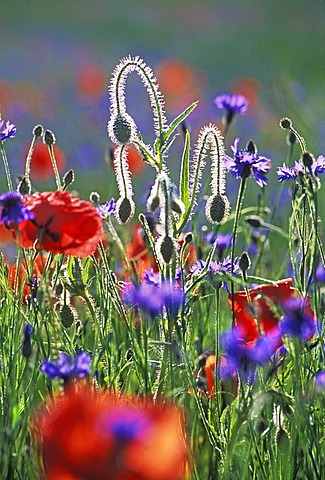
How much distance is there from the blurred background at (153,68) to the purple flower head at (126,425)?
2.97ft

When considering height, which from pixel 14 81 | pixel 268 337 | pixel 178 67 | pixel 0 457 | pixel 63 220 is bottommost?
pixel 0 457

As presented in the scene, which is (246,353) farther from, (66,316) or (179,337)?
(66,316)

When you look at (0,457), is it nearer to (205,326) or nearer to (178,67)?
(205,326)

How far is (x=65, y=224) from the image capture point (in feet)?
3.01

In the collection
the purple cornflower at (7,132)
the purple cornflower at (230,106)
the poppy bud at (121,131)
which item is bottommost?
the poppy bud at (121,131)

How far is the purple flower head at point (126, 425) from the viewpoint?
0.55 meters

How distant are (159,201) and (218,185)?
74mm

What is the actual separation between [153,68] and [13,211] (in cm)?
546

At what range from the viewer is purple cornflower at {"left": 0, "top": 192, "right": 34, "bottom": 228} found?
0.91 m

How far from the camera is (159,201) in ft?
3.24

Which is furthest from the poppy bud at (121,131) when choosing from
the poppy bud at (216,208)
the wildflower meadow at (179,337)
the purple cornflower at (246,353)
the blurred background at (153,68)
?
the blurred background at (153,68)

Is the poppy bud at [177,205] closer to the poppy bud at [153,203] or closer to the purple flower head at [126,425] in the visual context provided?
the poppy bud at [153,203]

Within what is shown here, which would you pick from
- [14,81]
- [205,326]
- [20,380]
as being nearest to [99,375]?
[20,380]

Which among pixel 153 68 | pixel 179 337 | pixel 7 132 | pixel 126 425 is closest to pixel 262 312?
pixel 179 337
